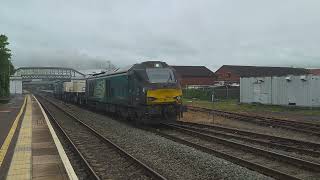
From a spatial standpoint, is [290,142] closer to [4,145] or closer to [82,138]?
[82,138]

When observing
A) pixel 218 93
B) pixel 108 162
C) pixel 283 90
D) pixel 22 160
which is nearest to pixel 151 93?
pixel 108 162

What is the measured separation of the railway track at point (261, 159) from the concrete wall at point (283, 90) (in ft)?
61.3

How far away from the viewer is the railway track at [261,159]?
999cm

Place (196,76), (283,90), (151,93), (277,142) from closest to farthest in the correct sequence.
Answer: (277,142)
(151,93)
(283,90)
(196,76)

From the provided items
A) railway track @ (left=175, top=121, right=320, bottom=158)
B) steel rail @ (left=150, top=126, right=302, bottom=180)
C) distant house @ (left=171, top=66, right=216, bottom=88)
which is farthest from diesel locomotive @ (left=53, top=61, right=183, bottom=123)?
distant house @ (left=171, top=66, right=216, bottom=88)

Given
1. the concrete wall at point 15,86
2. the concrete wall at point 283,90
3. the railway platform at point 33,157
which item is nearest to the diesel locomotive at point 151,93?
the railway platform at point 33,157

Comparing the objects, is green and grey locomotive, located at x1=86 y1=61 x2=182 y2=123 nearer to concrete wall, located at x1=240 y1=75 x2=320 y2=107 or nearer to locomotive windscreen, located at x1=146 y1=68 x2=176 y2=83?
locomotive windscreen, located at x1=146 y1=68 x2=176 y2=83

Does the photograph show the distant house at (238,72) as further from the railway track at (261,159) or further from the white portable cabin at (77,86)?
the railway track at (261,159)

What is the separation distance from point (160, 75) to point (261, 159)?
9710mm

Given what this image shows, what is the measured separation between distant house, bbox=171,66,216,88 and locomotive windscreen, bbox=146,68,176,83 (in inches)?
2747

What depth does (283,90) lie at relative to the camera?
36.1 metres

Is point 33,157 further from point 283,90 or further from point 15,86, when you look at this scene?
point 15,86

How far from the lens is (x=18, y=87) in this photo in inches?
4624

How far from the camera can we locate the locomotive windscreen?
20.6 meters
